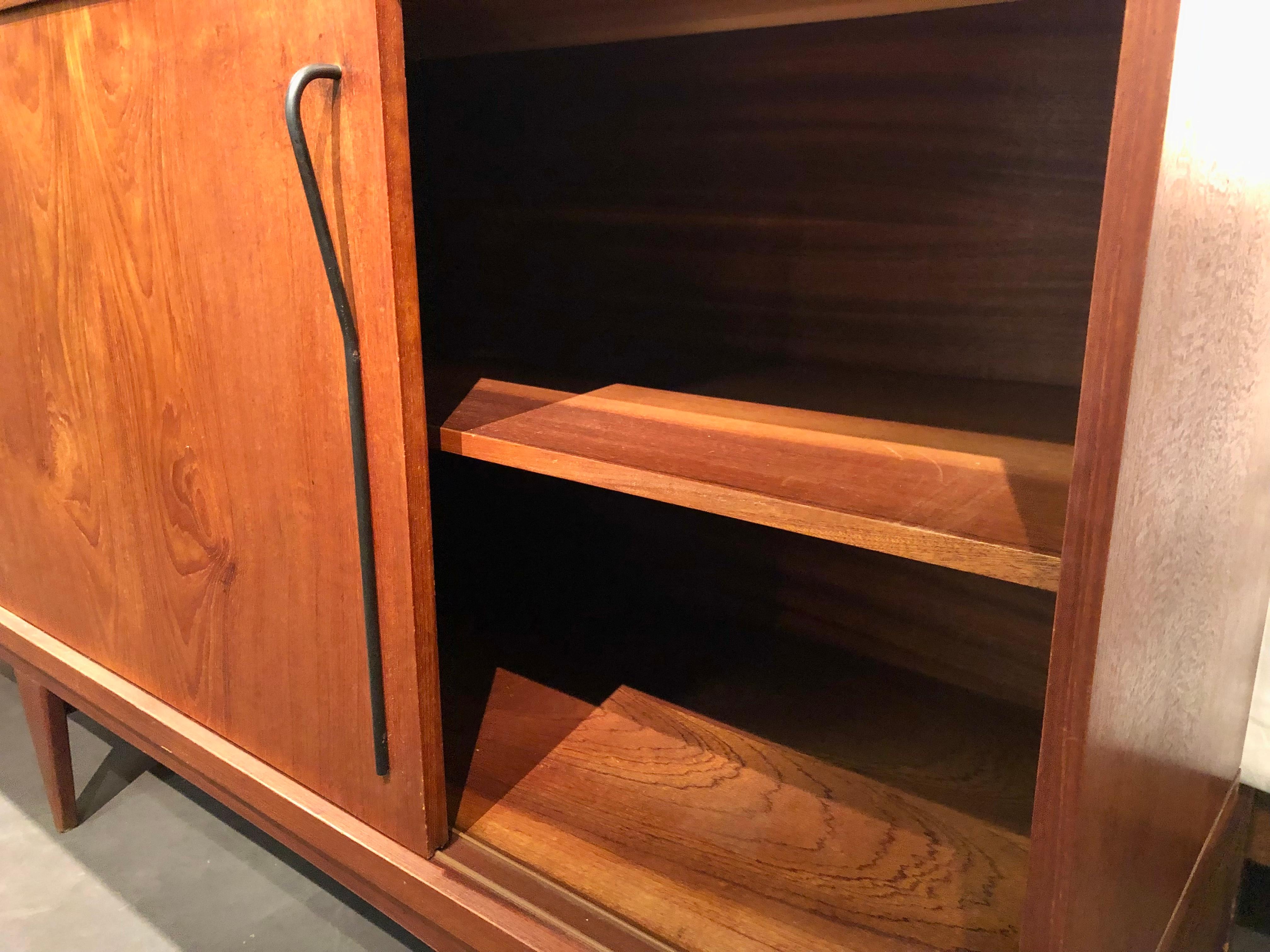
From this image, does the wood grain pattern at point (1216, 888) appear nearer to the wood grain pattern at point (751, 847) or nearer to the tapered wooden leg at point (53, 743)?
the wood grain pattern at point (751, 847)

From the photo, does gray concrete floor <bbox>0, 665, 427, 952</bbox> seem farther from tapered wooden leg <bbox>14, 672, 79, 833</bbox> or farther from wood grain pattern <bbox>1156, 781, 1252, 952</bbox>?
wood grain pattern <bbox>1156, 781, 1252, 952</bbox>

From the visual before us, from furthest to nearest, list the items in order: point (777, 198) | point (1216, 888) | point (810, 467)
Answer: point (777, 198), point (1216, 888), point (810, 467)

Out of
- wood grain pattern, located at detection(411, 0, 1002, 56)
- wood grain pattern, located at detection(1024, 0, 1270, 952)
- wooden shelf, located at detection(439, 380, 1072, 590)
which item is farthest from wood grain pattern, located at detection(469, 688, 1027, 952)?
wood grain pattern, located at detection(411, 0, 1002, 56)

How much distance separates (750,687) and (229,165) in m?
0.65

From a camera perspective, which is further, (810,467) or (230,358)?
(230,358)

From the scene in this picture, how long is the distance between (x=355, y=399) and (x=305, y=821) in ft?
1.18

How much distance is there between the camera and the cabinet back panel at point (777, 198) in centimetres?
73

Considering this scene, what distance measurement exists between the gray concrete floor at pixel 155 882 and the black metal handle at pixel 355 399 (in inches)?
16.2

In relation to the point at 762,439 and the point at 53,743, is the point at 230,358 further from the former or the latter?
the point at 53,743

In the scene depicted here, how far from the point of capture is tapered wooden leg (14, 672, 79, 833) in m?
1.04

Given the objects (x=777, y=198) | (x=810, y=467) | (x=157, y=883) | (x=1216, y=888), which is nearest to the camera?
(x=810, y=467)

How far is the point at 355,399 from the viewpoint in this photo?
0.57 m

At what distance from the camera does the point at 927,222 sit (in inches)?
31.3

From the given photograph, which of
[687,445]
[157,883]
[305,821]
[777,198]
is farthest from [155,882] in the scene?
[777,198]
